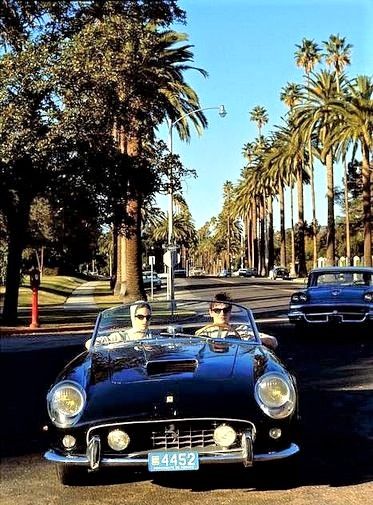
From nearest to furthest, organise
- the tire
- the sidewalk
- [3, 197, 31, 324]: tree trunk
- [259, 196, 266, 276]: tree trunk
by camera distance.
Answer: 1. the tire
2. the sidewalk
3. [3, 197, 31, 324]: tree trunk
4. [259, 196, 266, 276]: tree trunk

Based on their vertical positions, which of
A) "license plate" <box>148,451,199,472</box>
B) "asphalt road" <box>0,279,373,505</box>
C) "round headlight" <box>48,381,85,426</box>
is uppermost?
"round headlight" <box>48,381,85,426</box>

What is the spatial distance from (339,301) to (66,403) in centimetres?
1238

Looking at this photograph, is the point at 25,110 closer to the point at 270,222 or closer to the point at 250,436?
the point at 250,436

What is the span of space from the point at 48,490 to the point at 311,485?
1.87 m

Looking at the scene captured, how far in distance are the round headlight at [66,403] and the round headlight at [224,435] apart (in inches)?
36.0

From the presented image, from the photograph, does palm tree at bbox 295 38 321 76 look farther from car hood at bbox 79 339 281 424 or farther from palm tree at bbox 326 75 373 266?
car hood at bbox 79 339 281 424

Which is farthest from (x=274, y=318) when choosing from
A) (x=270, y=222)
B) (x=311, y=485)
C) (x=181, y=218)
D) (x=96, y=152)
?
(x=181, y=218)

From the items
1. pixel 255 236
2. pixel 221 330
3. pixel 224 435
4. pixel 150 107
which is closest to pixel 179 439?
pixel 224 435

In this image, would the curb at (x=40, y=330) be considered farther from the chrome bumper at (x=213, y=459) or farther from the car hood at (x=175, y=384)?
the chrome bumper at (x=213, y=459)

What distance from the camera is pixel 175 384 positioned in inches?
211

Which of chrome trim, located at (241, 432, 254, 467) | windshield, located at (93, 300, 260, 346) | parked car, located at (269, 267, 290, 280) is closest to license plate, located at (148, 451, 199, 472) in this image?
chrome trim, located at (241, 432, 254, 467)

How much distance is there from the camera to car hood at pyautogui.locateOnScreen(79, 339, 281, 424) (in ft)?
17.0

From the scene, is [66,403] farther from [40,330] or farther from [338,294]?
[40,330]

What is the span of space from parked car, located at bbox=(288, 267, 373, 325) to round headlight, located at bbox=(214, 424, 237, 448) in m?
12.2
